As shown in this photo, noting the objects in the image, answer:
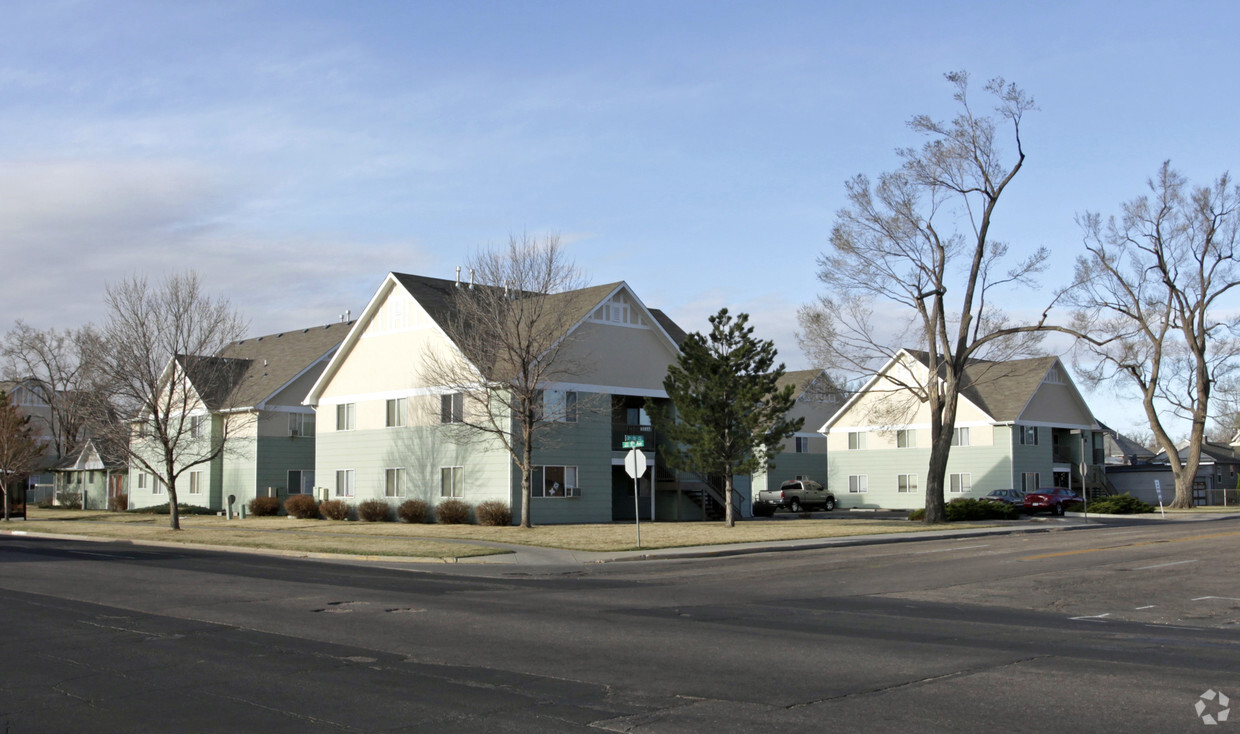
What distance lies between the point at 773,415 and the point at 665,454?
5.79m

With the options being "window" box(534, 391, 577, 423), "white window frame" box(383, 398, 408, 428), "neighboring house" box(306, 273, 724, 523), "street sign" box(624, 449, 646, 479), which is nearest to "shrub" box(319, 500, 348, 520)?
"neighboring house" box(306, 273, 724, 523)

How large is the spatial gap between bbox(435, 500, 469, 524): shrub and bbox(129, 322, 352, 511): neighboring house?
1382cm

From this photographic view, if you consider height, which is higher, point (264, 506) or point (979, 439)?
point (979, 439)

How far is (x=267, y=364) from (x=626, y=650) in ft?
156

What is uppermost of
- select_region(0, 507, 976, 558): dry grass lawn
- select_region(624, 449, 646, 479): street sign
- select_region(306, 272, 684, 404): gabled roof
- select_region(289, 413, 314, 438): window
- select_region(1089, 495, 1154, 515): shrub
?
select_region(306, 272, 684, 404): gabled roof

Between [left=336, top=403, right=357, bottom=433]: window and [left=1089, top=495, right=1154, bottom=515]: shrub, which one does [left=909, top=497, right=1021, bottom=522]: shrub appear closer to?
[left=1089, top=495, right=1154, bottom=515]: shrub

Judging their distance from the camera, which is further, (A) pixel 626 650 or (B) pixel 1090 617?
(B) pixel 1090 617

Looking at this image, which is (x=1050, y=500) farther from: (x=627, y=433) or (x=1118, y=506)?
(x=627, y=433)

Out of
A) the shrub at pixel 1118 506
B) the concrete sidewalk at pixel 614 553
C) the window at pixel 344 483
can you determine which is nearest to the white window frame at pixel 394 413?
the window at pixel 344 483

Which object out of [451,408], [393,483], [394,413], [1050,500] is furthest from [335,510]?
[1050,500]

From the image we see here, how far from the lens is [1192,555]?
23547mm

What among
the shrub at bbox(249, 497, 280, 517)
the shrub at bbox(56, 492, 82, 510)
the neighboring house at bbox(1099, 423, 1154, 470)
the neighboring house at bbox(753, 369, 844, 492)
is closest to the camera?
the shrub at bbox(249, 497, 280, 517)

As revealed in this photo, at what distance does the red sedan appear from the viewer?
50.7m

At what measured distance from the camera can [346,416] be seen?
4553 centimetres
